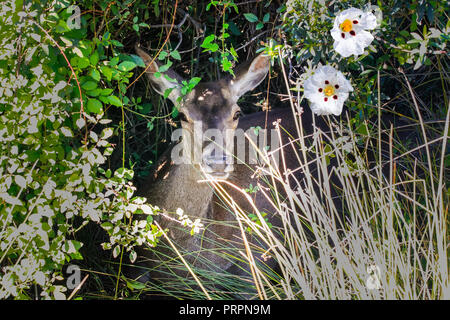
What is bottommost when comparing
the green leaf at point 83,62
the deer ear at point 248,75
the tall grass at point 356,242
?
the tall grass at point 356,242

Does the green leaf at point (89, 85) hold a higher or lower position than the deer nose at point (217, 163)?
higher

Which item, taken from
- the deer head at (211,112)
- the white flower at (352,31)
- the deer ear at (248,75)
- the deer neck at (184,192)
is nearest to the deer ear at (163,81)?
the deer head at (211,112)

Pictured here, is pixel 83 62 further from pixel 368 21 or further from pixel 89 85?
pixel 368 21

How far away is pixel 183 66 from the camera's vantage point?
16.5ft

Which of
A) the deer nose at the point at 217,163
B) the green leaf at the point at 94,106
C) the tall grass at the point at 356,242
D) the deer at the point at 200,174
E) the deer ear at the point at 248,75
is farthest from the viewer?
the deer ear at the point at 248,75

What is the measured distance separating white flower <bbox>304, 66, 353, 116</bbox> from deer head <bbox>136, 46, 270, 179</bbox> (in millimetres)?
987

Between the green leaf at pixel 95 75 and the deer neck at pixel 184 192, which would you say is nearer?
the green leaf at pixel 95 75

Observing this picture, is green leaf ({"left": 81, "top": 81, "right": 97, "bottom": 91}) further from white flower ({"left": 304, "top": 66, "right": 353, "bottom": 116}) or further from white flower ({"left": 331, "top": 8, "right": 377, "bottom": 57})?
white flower ({"left": 331, "top": 8, "right": 377, "bottom": 57})

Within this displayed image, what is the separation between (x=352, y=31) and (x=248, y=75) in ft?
4.78

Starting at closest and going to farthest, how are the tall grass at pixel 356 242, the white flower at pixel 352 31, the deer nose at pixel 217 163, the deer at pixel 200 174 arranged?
the tall grass at pixel 356 242, the white flower at pixel 352 31, the deer nose at pixel 217 163, the deer at pixel 200 174

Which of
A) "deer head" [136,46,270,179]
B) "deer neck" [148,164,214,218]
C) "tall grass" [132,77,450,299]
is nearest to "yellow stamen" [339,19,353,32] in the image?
"tall grass" [132,77,450,299]

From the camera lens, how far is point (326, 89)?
2926mm

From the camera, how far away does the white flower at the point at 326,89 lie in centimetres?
288

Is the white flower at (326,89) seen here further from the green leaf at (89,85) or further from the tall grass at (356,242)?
the green leaf at (89,85)
